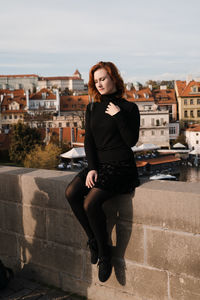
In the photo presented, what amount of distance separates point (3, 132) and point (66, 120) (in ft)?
45.5

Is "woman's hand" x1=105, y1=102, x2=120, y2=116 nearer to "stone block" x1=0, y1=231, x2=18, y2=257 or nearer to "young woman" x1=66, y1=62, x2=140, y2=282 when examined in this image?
"young woman" x1=66, y1=62, x2=140, y2=282

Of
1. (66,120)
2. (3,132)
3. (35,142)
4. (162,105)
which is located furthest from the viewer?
(162,105)

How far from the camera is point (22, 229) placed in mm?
3803

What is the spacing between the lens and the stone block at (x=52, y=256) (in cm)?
339

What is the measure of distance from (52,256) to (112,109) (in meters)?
1.55

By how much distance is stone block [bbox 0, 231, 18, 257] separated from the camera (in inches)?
154

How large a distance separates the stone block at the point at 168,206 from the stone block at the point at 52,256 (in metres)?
0.79

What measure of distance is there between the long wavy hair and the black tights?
755 mm

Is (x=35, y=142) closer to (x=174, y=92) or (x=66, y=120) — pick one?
(x=66, y=120)

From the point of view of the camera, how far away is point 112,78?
10.3ft

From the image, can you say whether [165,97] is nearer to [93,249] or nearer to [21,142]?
[21,142]

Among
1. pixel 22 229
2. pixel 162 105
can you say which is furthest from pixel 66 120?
pixel 22 229

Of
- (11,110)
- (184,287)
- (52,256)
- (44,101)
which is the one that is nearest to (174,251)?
(184,287)

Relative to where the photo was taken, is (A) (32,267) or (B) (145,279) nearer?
(B) (145,279)
